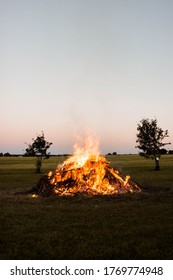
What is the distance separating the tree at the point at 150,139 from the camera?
62.9m

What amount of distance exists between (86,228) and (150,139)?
170ft

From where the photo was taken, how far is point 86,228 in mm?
12680

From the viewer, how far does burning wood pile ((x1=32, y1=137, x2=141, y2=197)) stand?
73.6 feet

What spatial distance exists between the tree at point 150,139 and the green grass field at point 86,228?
4339 centimetres

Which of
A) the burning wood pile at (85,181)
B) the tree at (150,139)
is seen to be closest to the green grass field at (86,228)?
the burning wood pile at (85,181)

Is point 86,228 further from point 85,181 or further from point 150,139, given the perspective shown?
point 150,139

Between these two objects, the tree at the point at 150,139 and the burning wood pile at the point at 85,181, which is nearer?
the burning wood pile at the point at 85,181

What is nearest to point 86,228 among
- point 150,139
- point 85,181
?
point 85,181

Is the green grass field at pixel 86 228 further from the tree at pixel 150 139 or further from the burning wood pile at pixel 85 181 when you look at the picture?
the tree at pixel 150 139

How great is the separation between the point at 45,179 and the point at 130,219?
35.0 feet

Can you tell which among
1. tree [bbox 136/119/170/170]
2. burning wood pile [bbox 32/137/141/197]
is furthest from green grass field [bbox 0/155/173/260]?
tree [bbox 136/119/170/170]

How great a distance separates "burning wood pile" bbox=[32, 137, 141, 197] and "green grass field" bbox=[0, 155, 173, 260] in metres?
2.15
